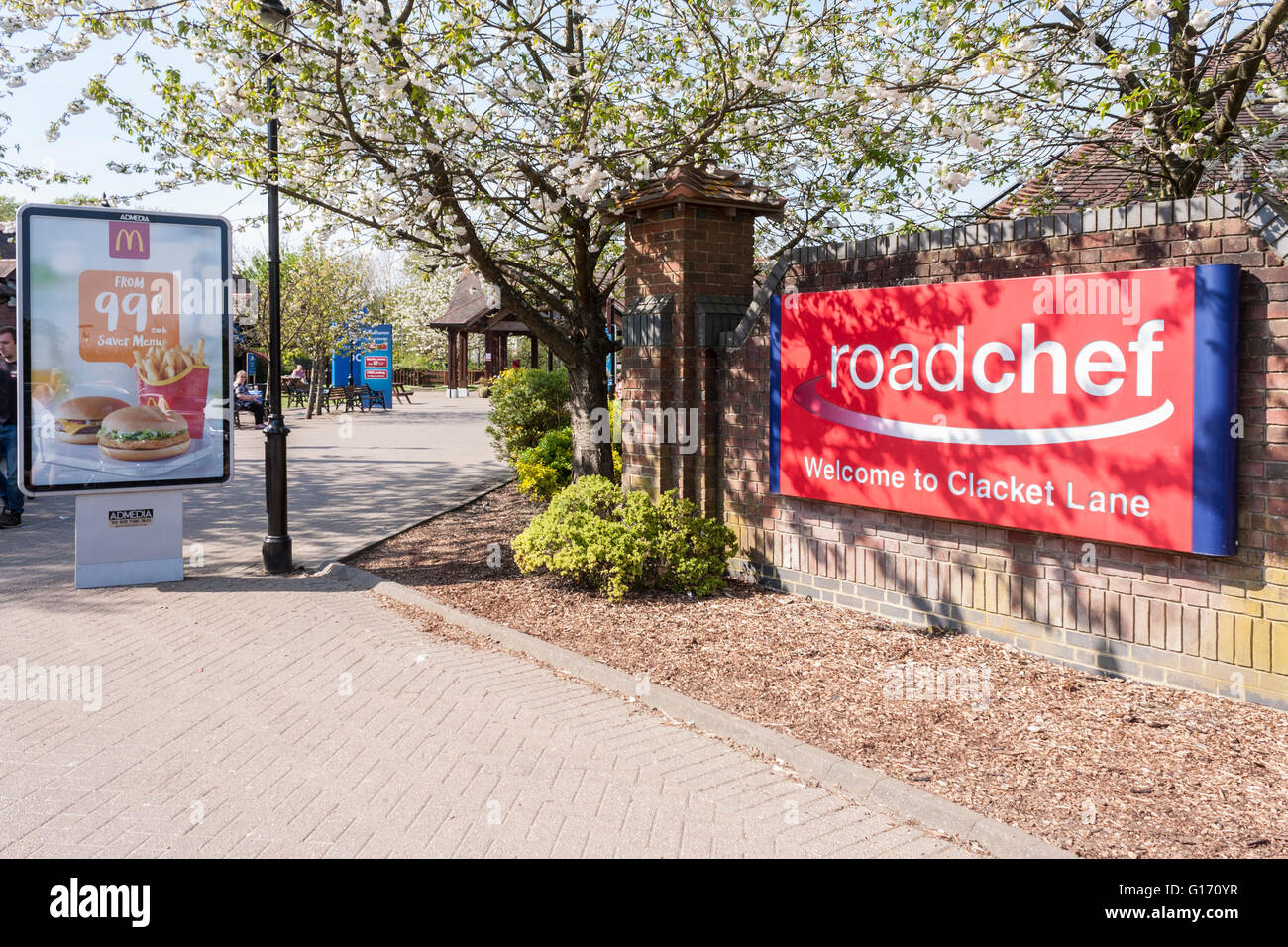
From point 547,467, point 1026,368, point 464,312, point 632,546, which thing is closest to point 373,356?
point 464,312

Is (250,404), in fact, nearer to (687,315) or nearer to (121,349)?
(121,349)

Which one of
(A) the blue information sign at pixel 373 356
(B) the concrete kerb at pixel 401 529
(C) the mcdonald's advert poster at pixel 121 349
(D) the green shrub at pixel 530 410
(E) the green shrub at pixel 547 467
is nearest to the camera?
(C) the mcdonald's advert poster at pixel 121 349

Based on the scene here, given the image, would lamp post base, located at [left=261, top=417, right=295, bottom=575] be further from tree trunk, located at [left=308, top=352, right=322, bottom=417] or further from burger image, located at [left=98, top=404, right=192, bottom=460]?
tree trunk, located at [left=308, top=352, right=322, bottom=417]

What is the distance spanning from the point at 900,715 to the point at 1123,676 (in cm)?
138

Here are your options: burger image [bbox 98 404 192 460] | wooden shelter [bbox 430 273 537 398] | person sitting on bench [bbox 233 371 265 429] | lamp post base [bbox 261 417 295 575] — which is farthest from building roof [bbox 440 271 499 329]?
burger image [bbox 98 404 192 460]

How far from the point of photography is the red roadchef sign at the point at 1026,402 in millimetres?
5137

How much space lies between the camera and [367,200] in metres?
8.94

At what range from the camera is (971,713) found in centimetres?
522

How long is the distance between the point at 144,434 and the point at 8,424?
4.69m

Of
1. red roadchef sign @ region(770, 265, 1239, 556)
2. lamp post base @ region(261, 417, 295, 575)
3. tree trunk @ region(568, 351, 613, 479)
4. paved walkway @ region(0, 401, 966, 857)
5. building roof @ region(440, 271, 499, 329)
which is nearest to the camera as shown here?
paved walkway @ region(0, 401, 966, 857)

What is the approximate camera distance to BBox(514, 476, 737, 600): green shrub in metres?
7.71

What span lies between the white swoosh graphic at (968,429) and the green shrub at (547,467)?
5.29 meters

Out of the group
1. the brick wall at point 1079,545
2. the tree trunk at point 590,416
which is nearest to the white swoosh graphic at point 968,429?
the brick wall at point 1079,545

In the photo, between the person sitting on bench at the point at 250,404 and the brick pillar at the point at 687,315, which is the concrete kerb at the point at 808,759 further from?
the person sitting on bench at the point at 250,404
